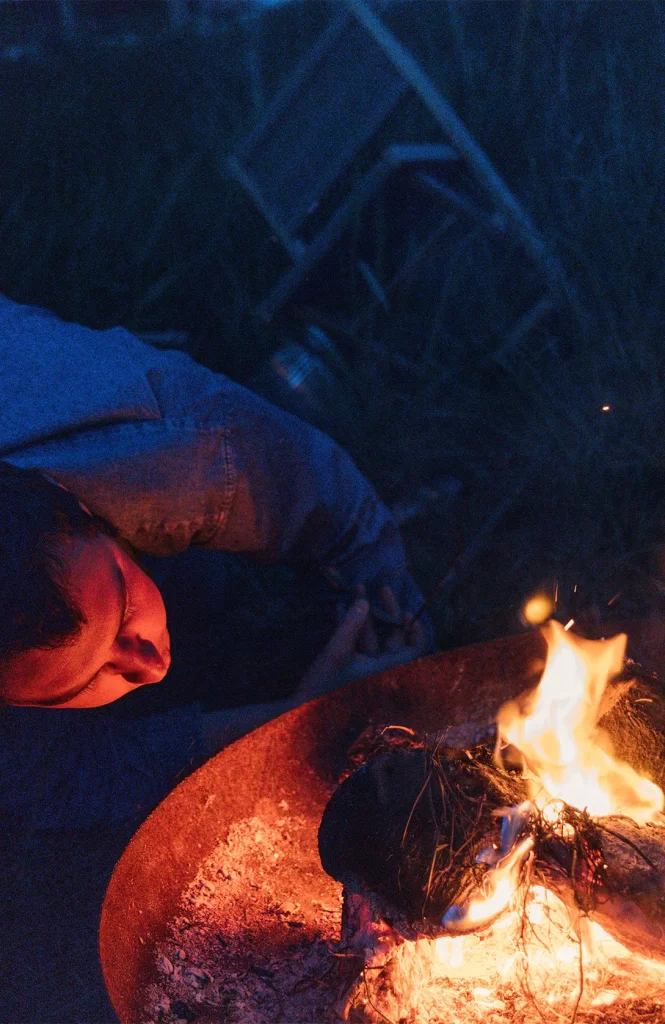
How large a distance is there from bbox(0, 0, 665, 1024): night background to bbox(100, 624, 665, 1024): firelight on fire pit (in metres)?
1.27

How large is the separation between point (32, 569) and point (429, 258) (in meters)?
2.37

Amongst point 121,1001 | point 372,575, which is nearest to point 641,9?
point 372,575

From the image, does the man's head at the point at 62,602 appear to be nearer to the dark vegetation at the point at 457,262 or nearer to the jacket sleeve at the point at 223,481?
the jacket sleeve at the point at 223,481

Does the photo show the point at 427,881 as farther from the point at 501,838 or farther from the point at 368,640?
the point at 368,640

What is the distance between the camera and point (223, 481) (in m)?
2.06

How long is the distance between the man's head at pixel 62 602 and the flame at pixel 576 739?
90cm

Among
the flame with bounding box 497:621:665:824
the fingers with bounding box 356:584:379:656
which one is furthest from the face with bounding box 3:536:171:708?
the flame with bounding box 497:621:665:824

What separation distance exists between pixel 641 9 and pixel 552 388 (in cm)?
167

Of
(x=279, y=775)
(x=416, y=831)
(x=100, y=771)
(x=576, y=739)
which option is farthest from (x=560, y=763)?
(x=100, y=771)

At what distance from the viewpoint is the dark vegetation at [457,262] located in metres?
3.09

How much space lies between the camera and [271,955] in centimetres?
160

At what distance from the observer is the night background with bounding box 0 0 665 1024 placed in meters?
3.10

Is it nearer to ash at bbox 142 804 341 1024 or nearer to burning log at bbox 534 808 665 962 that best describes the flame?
burning log at bbox 534 808 665 962

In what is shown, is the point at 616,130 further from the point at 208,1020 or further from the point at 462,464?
the point at 208,1020
